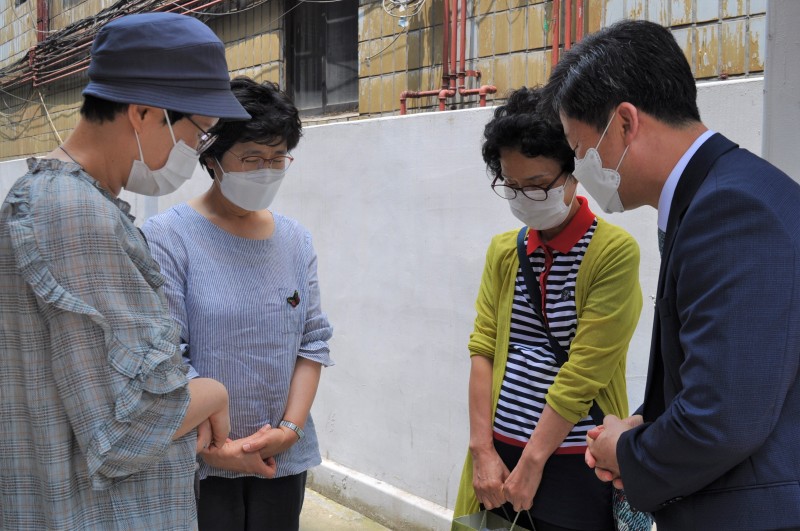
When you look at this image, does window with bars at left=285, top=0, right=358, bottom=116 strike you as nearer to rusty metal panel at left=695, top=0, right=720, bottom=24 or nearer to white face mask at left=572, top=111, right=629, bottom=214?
rusty metal panel at left=695, top=0, right=720, bottom=24

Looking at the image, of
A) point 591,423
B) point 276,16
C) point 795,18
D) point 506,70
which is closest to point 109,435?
point 591,423

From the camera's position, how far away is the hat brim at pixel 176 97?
1.50 metres

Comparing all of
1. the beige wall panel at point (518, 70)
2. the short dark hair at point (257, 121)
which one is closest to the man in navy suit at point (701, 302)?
the short dark hair at point (257, 121)

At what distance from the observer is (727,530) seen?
1319mm

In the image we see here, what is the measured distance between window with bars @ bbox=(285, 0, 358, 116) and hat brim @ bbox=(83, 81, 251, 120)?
3.56 meters

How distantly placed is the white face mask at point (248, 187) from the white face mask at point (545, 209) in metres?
0.70

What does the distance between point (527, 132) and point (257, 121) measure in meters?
0.74

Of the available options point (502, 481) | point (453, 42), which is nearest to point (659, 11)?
point (453, 42)

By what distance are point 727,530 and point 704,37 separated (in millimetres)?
2322

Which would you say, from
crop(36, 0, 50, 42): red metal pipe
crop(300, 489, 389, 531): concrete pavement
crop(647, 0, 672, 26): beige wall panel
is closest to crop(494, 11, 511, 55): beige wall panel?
crop(647, 0, 672, 26): beige wall panel

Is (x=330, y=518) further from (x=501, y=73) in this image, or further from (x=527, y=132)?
(x=527, y=132)

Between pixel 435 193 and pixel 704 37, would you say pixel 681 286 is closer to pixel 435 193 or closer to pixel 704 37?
pixel 704 37

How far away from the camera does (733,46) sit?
3.01 meters

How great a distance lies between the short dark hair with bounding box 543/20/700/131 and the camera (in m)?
1.46
